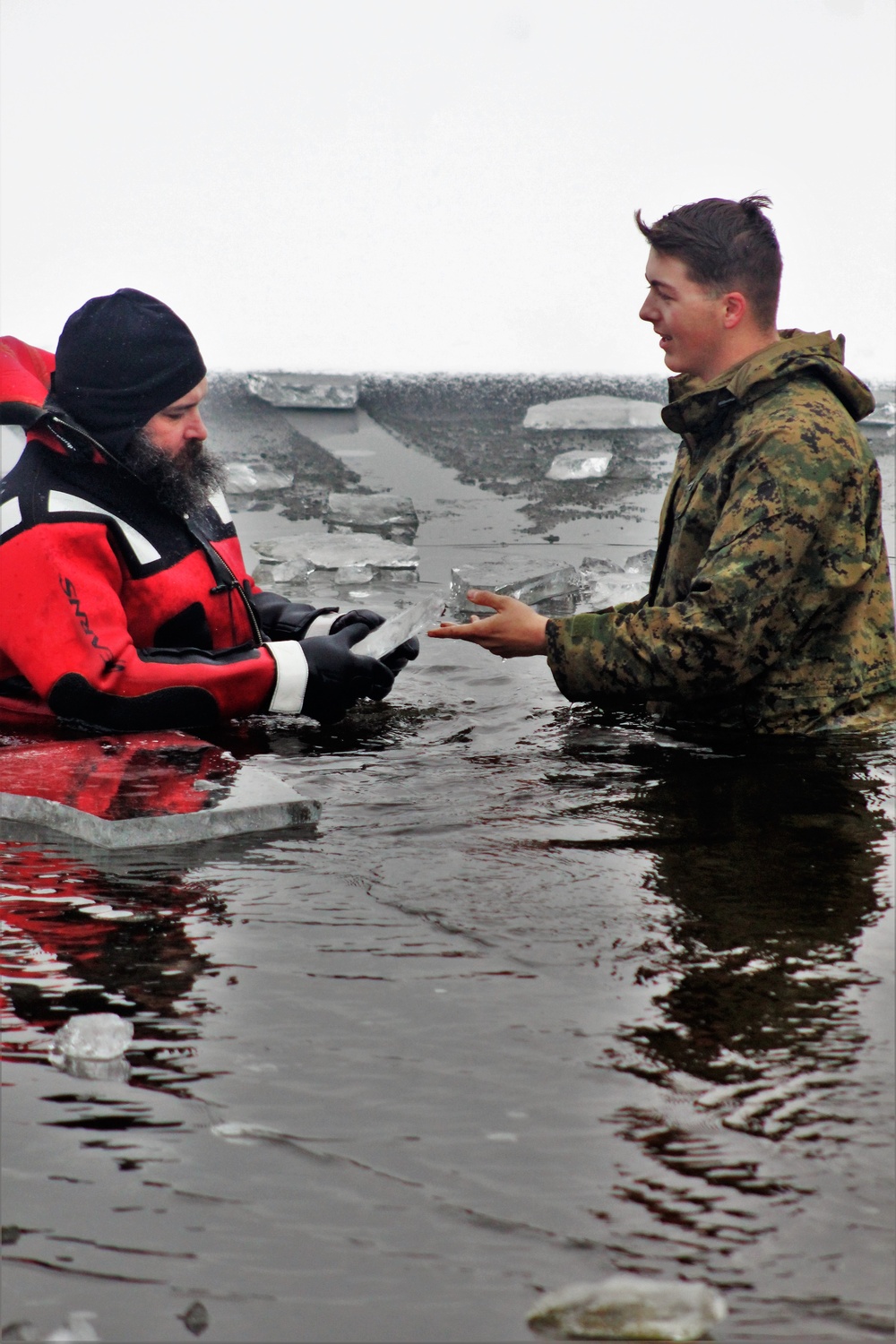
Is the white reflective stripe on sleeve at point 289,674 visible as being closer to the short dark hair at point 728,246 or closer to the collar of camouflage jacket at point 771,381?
the collar of camouflage jacket at point 771,381

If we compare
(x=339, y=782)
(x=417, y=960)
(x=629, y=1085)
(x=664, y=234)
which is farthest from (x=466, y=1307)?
(x=664, y=234)

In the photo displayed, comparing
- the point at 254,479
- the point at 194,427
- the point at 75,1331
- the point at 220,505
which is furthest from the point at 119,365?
the point at 254,479

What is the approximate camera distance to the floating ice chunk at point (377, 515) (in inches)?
252

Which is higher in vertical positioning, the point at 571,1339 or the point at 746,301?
the point at 746,301

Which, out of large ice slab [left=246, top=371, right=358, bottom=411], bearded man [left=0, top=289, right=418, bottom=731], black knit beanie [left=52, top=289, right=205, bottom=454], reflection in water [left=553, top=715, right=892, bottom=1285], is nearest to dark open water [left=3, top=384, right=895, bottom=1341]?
reflection in water [left=553, top=715, right=892, bottom=1285]

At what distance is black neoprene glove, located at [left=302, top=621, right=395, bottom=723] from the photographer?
116 inches

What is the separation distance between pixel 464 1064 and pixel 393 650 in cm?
175

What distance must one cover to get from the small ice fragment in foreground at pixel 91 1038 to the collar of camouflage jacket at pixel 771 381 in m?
1.97

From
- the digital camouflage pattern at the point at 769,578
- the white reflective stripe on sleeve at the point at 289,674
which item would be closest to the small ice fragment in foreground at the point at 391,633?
the white reflective stripe on sleeve at the point at 289,674

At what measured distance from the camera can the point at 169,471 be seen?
292cm

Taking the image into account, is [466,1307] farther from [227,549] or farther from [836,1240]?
[227,549]

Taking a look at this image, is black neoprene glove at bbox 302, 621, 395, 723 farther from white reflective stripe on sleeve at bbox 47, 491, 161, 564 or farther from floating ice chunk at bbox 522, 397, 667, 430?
floating ice chunk at bbox 522, 397, 667, 430

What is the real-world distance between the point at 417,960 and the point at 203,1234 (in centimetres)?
63

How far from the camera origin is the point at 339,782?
2732mm
